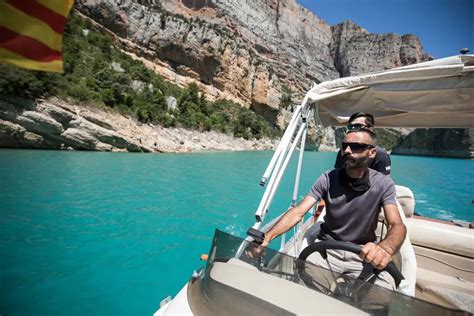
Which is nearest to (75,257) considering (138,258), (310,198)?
(138,258)

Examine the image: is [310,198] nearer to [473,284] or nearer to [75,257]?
[473,284]

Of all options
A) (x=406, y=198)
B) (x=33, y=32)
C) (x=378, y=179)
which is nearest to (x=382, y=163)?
(x=406, y=198)

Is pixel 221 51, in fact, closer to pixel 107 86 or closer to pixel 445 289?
pixel 107 86

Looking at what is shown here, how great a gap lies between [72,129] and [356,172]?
842 inches

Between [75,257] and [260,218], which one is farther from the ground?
[260,218]

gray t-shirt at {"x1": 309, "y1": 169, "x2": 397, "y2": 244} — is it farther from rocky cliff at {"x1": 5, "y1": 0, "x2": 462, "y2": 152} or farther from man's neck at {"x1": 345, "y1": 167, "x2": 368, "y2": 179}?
rocky cliff at {"x1": 5, "y1": 0, "x2": 462, "y2": 152}

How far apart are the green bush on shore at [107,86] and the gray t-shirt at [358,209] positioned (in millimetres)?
18621

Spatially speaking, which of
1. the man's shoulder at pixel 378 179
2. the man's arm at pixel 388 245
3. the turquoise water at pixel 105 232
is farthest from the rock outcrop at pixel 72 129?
the man's arm at pixel 388 245

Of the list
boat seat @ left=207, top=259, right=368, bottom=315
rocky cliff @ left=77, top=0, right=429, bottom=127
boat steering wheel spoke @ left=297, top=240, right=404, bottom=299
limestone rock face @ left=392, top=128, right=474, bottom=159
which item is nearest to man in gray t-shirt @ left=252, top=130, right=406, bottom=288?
boat steering wheel spoke @ left=297, top=240, right=404, bottom=299

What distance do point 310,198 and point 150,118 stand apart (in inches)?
1025

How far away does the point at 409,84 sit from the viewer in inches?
112

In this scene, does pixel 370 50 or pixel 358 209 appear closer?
pixel 358 209

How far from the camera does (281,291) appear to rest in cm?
132

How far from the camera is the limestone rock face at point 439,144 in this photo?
67.1m
